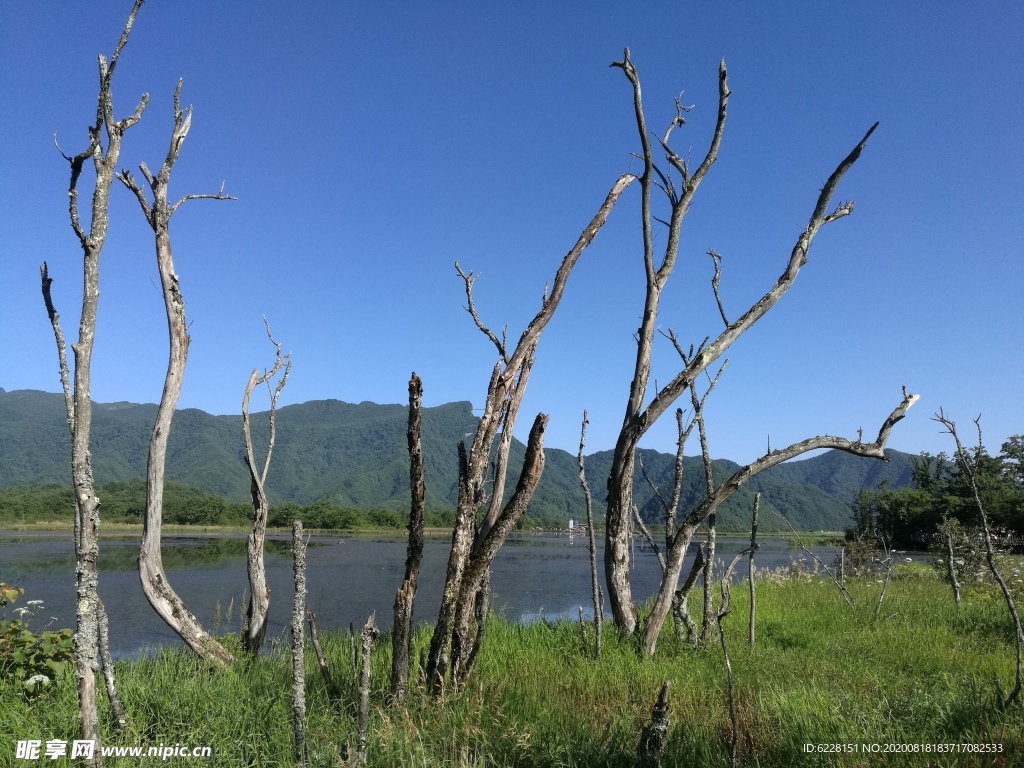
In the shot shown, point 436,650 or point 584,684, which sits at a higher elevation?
point 436,650

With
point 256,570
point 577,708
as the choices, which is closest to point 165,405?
point 256,570

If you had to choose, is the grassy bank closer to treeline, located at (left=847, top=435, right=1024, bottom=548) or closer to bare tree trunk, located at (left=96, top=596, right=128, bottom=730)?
bare tree trunk, located at (left=96, top=596, right=128, bottom=730)

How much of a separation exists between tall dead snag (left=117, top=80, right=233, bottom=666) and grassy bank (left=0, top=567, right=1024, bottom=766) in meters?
0.37

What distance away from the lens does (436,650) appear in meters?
5.54

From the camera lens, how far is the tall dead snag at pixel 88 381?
10.0 ft

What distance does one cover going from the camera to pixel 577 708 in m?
5.30

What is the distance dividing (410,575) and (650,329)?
14.8 ft

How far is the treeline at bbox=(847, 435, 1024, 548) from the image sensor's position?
42.3m

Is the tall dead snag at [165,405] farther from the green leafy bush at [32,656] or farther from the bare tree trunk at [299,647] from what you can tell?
the bare tree trunk at [299,647]

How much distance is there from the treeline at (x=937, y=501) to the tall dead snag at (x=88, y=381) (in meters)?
44.7

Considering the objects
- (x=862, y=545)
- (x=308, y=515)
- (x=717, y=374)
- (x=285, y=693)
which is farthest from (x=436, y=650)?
(x=308, y=515)

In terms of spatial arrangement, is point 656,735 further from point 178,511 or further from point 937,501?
point 178,511

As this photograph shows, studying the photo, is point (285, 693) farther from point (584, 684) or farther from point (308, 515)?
point (308, 515)

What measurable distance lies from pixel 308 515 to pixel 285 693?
85.9 metres
